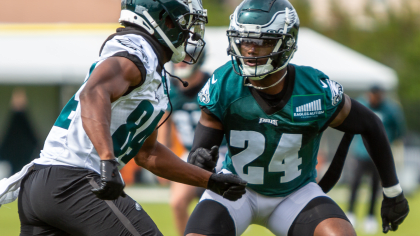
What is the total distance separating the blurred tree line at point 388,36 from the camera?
25247mm

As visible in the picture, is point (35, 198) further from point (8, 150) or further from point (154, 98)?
point (8, 150)

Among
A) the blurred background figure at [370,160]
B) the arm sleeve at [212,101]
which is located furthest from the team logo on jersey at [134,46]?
the blurred background figure at [370,160]

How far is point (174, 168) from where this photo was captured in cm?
316

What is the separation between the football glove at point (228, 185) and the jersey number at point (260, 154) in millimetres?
365

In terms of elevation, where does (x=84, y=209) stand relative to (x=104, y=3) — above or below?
above

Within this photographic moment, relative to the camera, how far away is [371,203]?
295 inches

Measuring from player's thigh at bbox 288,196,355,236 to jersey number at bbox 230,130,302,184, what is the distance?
228 millimetres

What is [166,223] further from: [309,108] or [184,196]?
[309,108]

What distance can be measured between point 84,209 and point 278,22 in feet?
5.03

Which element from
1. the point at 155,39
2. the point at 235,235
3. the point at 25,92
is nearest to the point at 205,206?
the point at 235,235

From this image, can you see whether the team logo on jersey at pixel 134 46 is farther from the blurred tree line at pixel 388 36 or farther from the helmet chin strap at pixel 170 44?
the blurred tree line at pixel 388 36

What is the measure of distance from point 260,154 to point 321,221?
20.0 inches

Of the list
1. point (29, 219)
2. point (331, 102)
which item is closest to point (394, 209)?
point (331, 102)

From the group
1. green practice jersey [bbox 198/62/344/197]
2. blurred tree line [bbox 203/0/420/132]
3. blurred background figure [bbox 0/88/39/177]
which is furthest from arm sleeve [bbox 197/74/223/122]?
blurred tree line [bbox 203/0/420/132]
